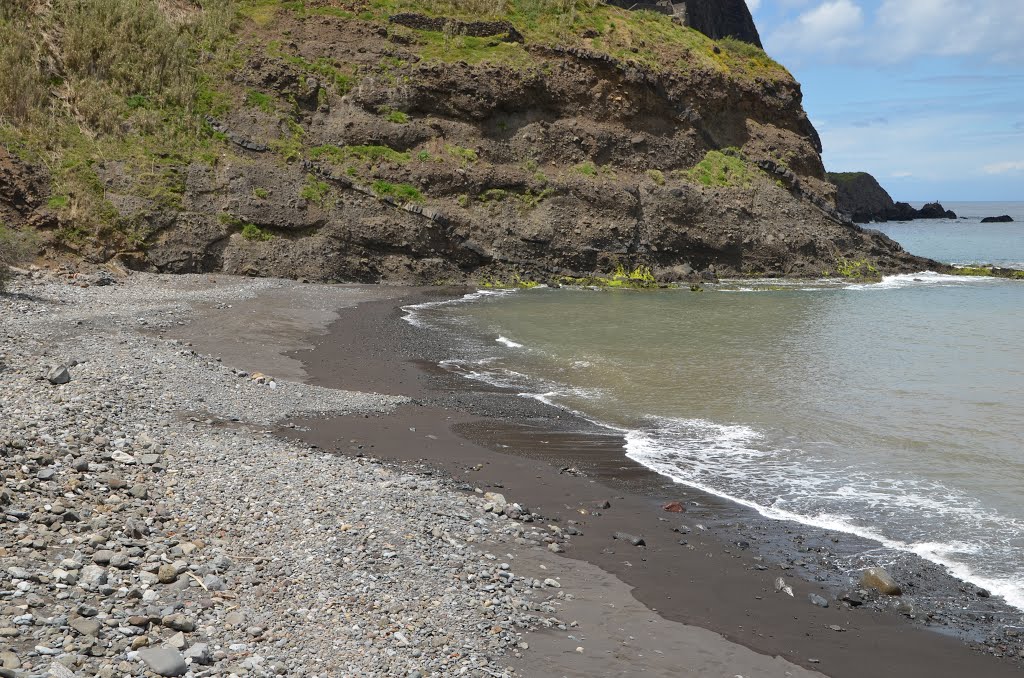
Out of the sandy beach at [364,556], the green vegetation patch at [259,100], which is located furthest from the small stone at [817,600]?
the green vegetation patch at [259,100]

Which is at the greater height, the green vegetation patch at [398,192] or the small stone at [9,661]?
the green vegetation patch at [398,192]

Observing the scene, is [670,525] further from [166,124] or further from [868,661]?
[166,124]

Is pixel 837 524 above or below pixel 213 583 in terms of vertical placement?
below

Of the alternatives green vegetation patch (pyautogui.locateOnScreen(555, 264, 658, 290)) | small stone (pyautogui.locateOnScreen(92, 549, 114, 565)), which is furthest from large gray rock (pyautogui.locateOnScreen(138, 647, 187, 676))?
green vegetation patch (pyautogui.locateOnScreen(555, 264, 658, 290))

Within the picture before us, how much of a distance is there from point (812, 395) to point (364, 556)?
1206 centimetres

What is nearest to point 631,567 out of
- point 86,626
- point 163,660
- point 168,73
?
point 163,660

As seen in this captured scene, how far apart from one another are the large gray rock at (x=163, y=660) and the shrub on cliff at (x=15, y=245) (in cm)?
2049

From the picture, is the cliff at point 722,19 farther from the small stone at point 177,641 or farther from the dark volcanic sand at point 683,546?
the small stone at point 177,641

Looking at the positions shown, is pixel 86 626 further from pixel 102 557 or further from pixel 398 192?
pixel 398 192

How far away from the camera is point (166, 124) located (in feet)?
115

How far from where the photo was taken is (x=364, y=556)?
733 centimetres

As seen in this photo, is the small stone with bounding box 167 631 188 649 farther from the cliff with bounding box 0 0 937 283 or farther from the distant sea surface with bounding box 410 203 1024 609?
the cliff with bounding box 0 0 937 283

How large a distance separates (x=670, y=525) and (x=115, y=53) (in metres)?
36.7

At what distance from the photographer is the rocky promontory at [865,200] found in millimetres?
124744
